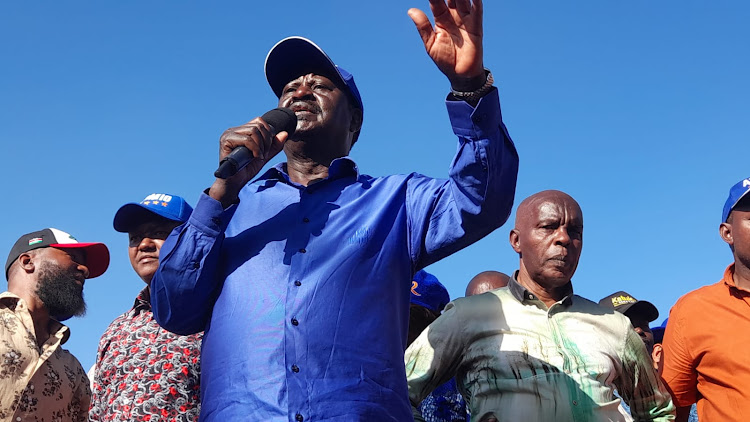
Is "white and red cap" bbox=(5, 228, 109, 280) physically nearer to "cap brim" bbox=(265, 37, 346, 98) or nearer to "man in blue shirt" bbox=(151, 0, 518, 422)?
"cap brim" bbox=(265, 37, 346, 98)

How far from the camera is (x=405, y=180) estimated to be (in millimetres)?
3312

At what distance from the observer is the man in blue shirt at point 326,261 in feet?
9.05

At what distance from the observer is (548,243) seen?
4.82 m

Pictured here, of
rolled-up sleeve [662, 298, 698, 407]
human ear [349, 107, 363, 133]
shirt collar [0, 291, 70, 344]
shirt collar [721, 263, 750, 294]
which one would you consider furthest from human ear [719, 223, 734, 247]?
shirt collar [0, 291, 70, 344]

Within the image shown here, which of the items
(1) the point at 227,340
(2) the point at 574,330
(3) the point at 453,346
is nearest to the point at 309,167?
(1) the point at 227,340

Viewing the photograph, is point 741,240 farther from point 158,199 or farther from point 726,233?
point 158,199

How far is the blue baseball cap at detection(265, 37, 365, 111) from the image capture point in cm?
364

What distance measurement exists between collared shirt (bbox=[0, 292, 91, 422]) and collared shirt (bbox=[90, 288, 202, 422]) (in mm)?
585

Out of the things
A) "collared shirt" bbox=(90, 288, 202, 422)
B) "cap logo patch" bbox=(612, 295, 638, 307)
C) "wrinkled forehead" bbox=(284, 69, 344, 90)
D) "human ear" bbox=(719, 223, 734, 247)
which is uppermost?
"cap logo patch" bbox=(612, 295, 638, 307)

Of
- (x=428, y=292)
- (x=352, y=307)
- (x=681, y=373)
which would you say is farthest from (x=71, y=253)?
(x=681, y=373)

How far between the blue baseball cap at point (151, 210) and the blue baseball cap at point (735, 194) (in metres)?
3.32

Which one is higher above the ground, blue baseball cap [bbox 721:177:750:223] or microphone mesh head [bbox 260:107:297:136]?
blue baseball cap [bbox 721:177:750:223]

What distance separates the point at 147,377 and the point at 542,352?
2.10 metres

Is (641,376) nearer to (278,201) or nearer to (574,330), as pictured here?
(574,330)
